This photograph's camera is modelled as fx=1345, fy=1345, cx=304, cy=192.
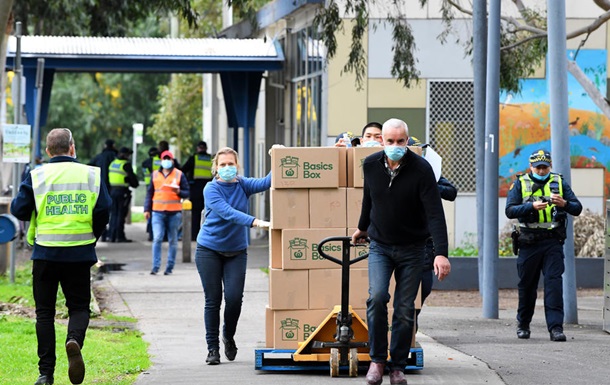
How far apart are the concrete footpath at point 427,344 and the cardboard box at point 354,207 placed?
3.79ft

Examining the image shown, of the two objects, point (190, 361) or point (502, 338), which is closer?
point (190, 361)

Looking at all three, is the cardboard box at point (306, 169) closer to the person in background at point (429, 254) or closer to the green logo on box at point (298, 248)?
the green logo on box at point (298, 248)

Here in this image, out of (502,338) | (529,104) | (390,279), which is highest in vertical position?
(529,104)

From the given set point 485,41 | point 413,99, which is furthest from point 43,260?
point 413,99

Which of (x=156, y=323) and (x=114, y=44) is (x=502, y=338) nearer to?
(x=156, y=323)

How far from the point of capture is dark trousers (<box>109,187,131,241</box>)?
27094mm

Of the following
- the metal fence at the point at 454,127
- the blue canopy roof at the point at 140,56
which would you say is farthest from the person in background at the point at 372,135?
the blue canopy roof at the point at 140,56

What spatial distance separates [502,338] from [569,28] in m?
10.4

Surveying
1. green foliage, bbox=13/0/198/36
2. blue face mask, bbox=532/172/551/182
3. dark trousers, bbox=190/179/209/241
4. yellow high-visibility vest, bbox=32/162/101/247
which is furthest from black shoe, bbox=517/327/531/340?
dark trousers, bbox=190/179/209/241

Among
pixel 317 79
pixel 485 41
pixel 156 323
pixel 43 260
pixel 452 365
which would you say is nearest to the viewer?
pixel 43 260

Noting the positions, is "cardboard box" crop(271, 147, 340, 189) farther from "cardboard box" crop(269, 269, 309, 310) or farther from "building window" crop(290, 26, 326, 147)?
"building window" crop(290, 26, 326, 147)

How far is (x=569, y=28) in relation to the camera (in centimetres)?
2208

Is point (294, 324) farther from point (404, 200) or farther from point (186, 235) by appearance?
point (186, 235)

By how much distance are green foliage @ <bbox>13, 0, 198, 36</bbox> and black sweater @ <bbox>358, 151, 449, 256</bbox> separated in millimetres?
16840
